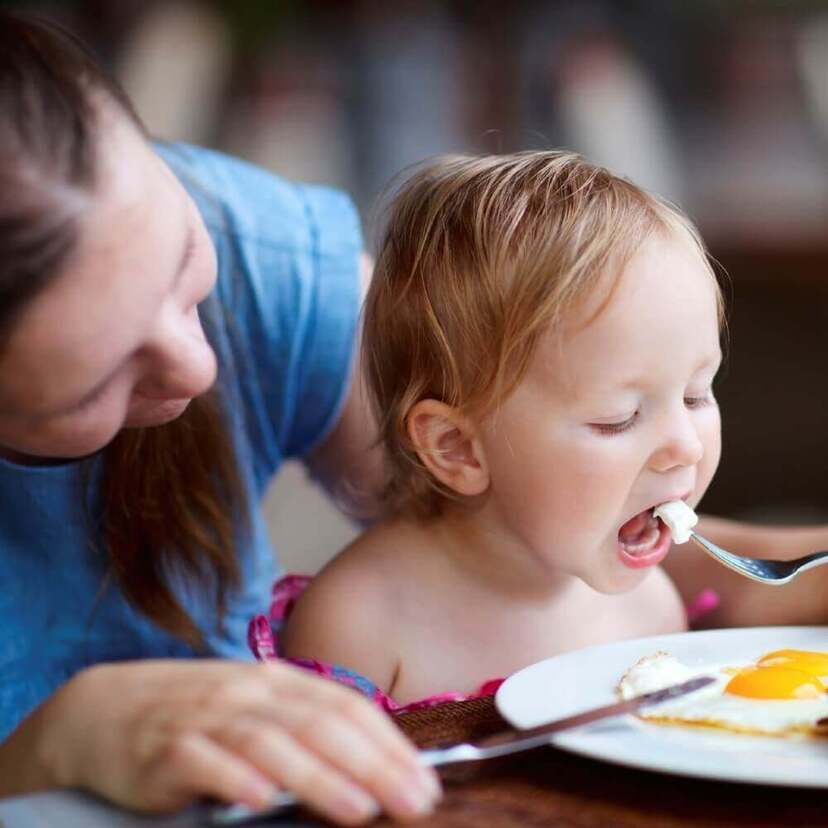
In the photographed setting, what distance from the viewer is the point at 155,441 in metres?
1.12

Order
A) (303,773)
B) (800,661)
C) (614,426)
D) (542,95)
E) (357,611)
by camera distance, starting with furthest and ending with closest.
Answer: (542,95), (357,611), (614,426), (800,661), (303,773)

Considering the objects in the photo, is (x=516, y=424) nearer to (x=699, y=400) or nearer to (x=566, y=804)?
(x=699, y=400)

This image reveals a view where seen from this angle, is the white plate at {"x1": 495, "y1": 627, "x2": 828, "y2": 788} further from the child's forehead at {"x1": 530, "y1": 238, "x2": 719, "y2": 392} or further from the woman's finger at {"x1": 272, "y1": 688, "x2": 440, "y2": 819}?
the child's forehead at {"x1": 530, "y1": 238, "x2": 719, "y2": 392}

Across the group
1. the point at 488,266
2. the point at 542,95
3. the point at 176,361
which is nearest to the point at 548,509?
the point at 488,266

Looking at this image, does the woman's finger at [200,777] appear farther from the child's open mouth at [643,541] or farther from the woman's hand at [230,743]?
the child's open mouth at [643,541]

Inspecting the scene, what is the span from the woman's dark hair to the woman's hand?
9.1 inches

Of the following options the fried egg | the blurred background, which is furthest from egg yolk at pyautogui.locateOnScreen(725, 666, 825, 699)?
the blurred background

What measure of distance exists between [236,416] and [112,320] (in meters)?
0.54

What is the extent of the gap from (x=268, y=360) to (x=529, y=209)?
438 mm

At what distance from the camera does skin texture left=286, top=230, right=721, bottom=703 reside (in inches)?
36.0

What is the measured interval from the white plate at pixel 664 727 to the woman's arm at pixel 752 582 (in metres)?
0.14

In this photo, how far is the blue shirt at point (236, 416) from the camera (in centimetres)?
115

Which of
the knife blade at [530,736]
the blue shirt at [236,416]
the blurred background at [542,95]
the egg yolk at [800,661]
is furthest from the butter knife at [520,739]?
the blurred background at [542,95]

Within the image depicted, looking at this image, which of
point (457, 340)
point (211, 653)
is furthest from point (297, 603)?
point (457, 340)
